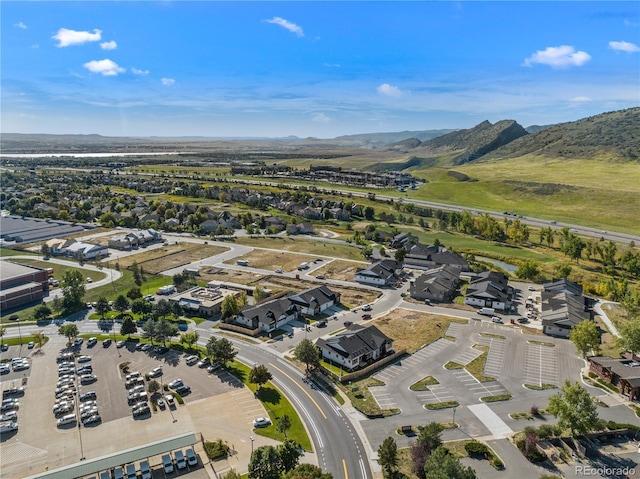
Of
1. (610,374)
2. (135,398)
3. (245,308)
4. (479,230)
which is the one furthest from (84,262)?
(479,230)

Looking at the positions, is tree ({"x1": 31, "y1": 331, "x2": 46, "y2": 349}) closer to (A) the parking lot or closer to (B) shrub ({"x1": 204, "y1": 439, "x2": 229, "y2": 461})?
(A) the parking lot

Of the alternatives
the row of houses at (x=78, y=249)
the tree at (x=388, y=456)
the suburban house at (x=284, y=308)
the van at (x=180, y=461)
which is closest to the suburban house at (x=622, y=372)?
the tree at (x=388, y=456)

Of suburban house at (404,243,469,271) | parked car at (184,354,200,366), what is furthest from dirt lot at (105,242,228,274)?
suburban house at (404,243,469,271)

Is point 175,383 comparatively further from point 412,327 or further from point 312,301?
point 412,327

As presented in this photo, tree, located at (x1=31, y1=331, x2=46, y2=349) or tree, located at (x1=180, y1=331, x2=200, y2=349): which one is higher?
tree, located at (x1=180, y1=331, x2=200, y2=349)

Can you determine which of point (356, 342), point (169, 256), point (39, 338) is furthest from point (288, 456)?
point (169, 256)
